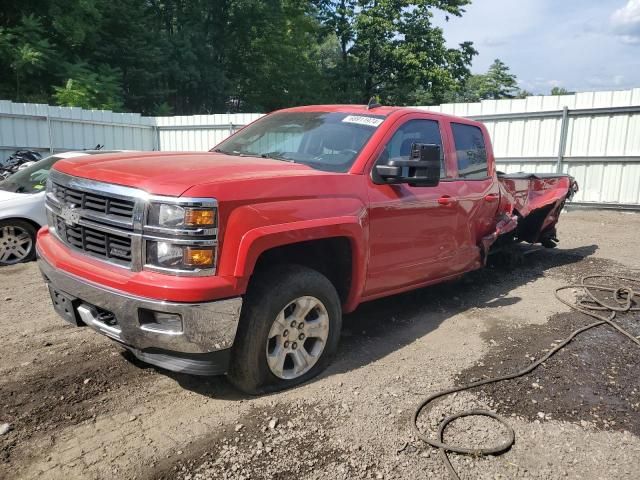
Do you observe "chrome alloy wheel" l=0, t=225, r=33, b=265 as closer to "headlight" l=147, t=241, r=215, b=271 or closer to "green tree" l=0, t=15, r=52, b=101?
"headlight" l=147, t=241, r=215, b=271

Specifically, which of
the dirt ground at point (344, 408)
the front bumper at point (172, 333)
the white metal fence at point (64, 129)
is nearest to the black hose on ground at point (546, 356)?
the dirt ground at point (344, 408)

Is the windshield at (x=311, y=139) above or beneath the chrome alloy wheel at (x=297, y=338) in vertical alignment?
above

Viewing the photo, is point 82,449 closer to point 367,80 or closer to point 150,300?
point 150,300

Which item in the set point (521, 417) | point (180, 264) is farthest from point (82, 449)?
point (521, 417)

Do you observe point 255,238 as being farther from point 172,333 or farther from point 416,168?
point 416,168

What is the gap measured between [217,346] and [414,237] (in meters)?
2.06

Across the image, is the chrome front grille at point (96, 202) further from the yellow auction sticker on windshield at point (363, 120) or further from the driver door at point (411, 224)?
the yellow auction sticker on windshield at point (363, 120)

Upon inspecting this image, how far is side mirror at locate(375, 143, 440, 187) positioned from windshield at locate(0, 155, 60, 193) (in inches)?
213

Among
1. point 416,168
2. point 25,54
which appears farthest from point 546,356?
point 25,54

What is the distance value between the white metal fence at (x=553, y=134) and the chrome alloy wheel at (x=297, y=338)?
10.6 meters

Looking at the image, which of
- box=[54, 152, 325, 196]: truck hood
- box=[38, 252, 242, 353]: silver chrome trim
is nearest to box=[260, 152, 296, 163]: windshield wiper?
box=[54, 152, 325, 196]: truck hood

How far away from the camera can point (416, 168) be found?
3791 millimetres

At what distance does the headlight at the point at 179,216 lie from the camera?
278cm

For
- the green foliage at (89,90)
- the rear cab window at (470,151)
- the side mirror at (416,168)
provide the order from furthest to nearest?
the green foliage at (89,90)
the rear cab window at (470,151)
the side mirror at (416,168)
